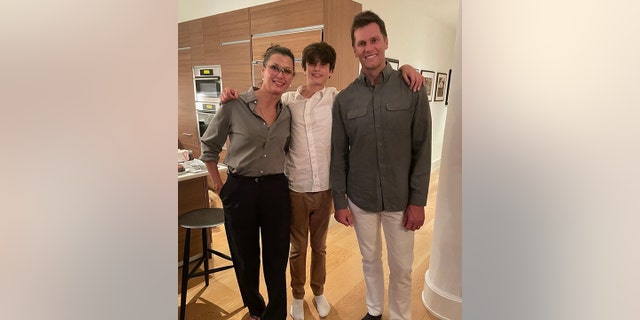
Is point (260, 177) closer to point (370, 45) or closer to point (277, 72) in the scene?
point (277, 72)

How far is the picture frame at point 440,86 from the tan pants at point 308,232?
347 cm

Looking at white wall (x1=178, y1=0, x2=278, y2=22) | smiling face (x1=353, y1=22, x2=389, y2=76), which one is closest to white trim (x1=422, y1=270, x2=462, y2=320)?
smiling face (x1=353, y1=22, x2=389, y2=76)

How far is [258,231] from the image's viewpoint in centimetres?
142

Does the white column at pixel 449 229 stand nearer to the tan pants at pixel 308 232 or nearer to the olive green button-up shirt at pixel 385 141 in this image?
the olive green button-up shirt at pixel 385 141

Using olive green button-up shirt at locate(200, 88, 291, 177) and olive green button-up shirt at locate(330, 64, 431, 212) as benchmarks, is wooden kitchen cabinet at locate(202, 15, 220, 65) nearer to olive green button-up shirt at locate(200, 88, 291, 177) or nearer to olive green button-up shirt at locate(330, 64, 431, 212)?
olive green button-up shirt at locate(200, 88, 291, 177)

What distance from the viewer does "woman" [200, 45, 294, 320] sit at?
1.29 m

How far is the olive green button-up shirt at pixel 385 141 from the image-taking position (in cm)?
124

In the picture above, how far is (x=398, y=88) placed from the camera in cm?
125

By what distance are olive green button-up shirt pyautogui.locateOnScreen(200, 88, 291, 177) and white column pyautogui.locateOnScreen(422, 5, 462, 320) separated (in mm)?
716

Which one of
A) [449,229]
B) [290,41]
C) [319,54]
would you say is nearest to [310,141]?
[319,54]

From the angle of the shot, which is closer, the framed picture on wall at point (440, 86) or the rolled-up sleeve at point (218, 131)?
the rolled-up sleeve at point (218, 131)

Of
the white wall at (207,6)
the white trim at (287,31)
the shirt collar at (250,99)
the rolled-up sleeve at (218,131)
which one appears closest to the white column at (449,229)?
the shirt collar at (250,99)
